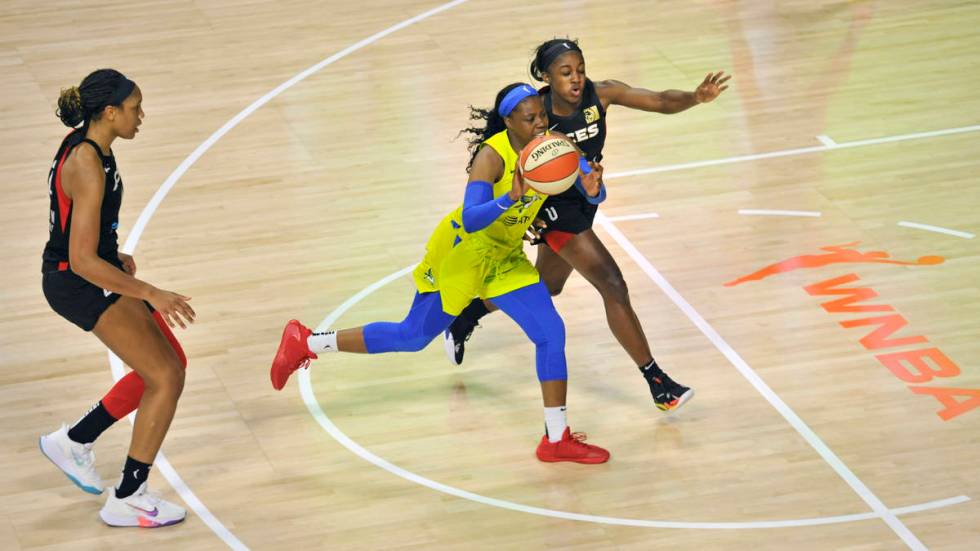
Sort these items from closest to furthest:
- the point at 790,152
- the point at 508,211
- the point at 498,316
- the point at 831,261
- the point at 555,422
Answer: the point at 508,211 → the point at 555,422 → the point at 498,316 → the point at 831,261 → the point at 790,152

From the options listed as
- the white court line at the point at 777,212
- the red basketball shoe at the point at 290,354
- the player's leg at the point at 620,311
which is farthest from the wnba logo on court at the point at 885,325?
the red basketball shoe at the point at 290,354

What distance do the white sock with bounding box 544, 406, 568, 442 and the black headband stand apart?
5.89ft

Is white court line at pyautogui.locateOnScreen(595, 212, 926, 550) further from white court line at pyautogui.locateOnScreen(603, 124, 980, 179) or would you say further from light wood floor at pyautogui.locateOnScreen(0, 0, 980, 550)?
white court line at pyautogui.locateOnScreen(603, 124, 980, 179)

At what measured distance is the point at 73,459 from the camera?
7.95 metres

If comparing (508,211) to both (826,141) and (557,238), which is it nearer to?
(557,238)

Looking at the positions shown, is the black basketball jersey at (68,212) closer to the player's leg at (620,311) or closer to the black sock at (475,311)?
the black sock at (475,311)

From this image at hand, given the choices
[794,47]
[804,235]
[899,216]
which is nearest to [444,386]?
[804,235]

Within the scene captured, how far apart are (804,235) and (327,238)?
3.17 m

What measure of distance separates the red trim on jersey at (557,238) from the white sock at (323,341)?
1280 millimetres

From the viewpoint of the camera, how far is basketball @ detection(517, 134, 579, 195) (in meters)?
7.50

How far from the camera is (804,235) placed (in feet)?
34.3

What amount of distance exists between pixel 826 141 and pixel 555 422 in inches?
178

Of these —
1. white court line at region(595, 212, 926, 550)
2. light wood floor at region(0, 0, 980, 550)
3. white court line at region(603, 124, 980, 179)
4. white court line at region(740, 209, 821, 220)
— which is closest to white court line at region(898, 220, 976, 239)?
light wood floor at region(0, 0, 980, 550)

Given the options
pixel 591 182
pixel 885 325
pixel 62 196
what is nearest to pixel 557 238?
pixel 591 182
